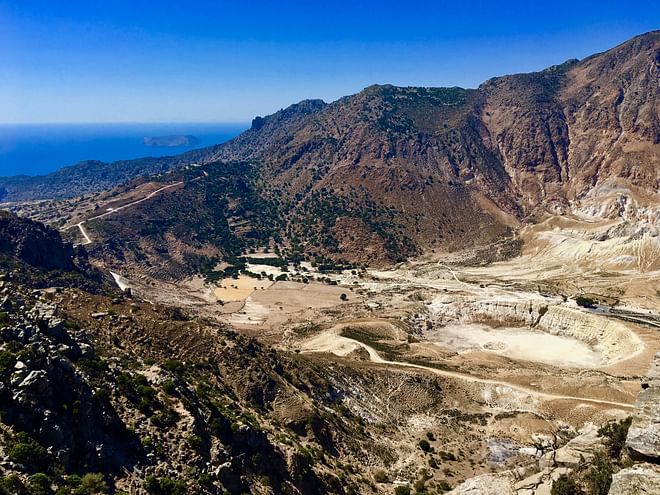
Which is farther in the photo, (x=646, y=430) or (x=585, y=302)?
(x=585, y=302)

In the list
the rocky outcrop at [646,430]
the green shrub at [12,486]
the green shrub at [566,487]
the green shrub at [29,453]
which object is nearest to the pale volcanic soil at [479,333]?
the green shrub at [566,487]

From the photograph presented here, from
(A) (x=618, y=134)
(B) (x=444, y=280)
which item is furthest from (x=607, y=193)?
(B) (x=444, y=280)

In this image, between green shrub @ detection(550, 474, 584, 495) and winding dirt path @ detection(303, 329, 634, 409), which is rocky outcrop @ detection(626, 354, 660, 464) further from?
winding dirt path @ detection(303, 329, 634, 409)

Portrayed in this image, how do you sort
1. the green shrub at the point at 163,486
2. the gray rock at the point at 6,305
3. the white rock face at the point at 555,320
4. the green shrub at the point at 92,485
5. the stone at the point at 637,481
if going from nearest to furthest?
the stone at the point at 637,481 → the green shrub at the point at 92,485 → the green shrub at the point at 163,486 → the gray rock at the point at 6,305 → the white rock face at the point at 555,320

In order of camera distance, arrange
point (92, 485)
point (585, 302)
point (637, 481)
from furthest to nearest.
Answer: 1. point (585, 302)
2. point (92, 485)
3. point (637, 481)

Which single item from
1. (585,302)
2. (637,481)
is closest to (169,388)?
(637,481)

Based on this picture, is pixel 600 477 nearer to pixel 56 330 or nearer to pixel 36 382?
pixel 36 382

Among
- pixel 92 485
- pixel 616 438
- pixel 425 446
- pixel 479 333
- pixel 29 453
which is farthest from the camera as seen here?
pixel 479 333

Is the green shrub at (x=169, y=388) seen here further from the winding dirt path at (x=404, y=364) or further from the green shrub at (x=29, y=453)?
the winding dirt path at (x=404, y=364)
